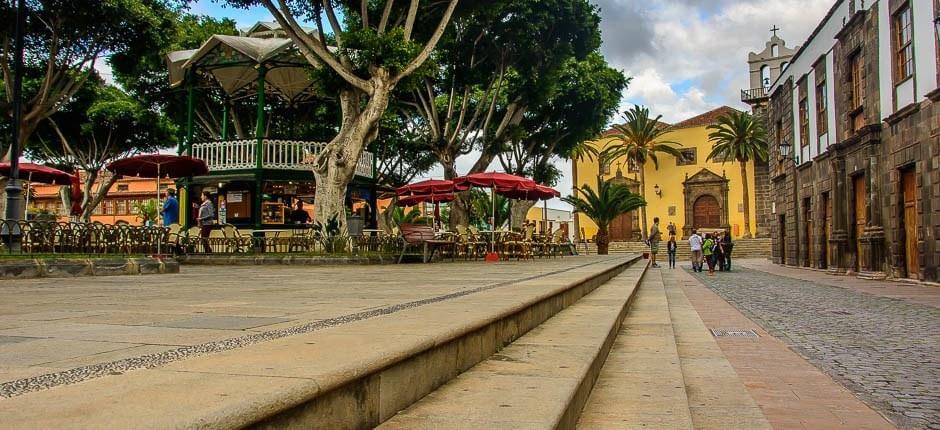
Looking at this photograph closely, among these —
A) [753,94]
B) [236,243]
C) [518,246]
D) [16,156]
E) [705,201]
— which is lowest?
[518,246]

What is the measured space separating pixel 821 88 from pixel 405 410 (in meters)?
22.1

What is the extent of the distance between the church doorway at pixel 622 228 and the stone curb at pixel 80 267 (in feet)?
148

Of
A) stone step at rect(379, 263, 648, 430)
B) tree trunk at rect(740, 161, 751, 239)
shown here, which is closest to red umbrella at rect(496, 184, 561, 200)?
stone step at rect(379, 263, 648, 430)

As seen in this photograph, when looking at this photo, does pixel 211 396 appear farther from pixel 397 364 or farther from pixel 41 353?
pixel 41 353

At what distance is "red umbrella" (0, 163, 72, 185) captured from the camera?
16.7m

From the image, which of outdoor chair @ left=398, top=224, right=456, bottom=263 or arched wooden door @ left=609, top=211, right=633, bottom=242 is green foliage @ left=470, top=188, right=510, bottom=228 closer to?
arched wooden door @ left=609, top=211, right=633, bottom=242

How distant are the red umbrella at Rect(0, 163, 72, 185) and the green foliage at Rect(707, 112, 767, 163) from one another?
136ft

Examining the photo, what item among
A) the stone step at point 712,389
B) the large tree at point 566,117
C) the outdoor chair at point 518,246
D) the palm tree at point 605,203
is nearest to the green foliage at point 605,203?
the palm tree at point 605,203

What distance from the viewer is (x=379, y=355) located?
2039 millimetres

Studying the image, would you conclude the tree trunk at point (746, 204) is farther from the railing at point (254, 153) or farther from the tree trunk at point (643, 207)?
the railing at point (254, 153)

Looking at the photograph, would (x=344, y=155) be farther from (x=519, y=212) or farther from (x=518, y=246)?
(x=519, y=212)

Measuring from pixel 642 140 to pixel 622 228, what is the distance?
681 cm

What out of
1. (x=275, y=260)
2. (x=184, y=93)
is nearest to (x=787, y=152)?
(x=275, y=260)

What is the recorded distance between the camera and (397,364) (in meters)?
2.19
